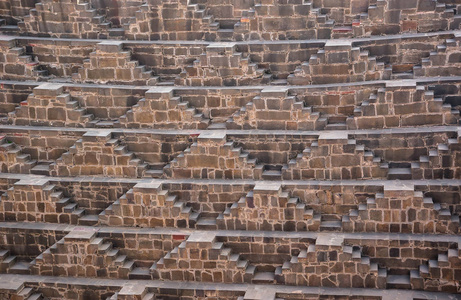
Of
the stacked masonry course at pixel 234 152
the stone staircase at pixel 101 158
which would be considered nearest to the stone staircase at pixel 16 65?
the stacked masonry course at pixel 234 152

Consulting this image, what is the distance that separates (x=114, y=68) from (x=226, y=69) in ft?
12.9

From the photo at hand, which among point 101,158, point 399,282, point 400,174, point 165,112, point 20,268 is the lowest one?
point 20,268

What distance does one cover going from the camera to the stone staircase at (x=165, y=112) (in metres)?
28.6

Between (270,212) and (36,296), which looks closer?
(270,212)

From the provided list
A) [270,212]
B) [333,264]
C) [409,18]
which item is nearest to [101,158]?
[270,212]

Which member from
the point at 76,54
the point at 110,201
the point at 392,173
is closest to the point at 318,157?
the point at 392,173

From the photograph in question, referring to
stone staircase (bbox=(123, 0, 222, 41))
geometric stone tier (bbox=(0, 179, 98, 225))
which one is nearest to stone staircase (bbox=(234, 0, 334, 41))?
stone staircase (bbox=(123, 0, 222, 41))

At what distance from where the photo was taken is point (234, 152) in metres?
27.6

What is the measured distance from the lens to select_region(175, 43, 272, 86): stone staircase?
28906 millimetres

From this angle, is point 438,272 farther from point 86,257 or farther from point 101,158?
point 101,158

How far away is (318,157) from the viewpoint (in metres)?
27.1

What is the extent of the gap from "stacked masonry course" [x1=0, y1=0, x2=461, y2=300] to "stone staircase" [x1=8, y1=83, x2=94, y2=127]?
52mm

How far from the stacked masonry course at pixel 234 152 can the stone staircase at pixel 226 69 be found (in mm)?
49

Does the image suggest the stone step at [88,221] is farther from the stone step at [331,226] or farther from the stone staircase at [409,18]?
the stone staircase at [409,18]
